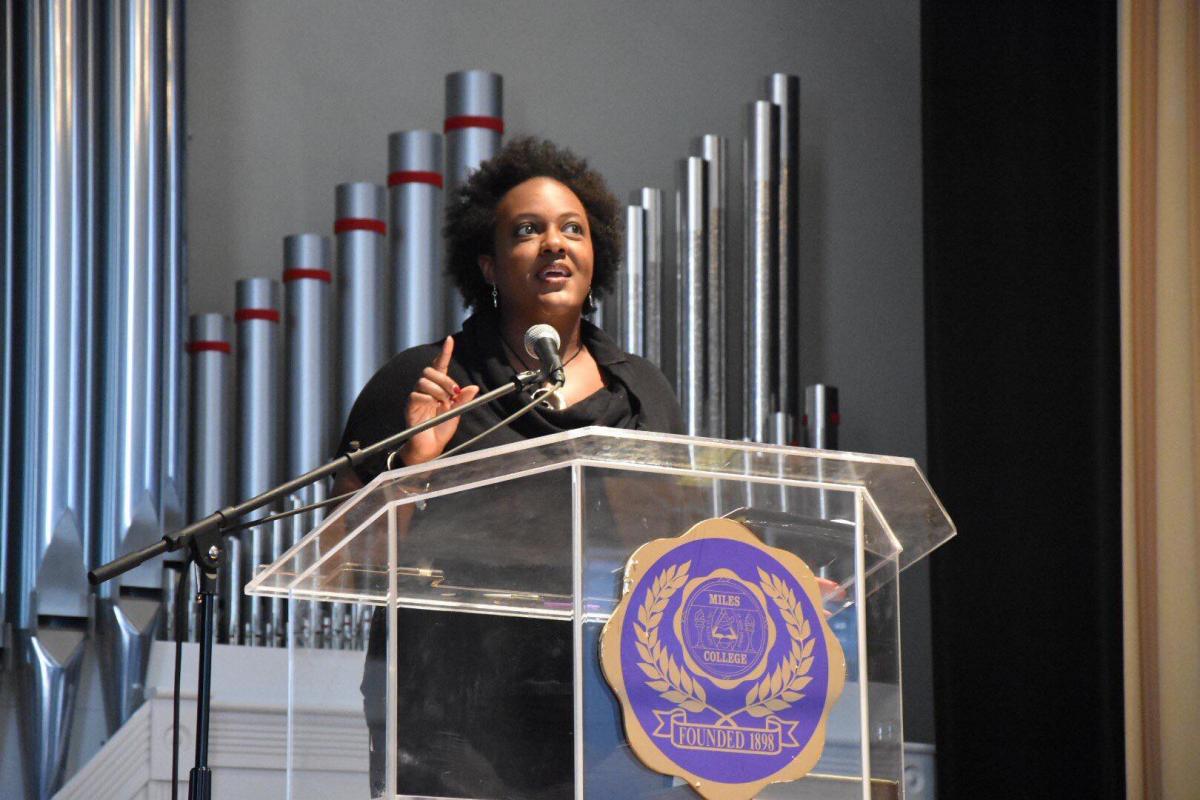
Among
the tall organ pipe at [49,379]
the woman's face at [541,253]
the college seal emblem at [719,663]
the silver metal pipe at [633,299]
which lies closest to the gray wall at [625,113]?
the silver metal pipe at [633,299]

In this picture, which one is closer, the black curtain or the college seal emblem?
the college seal emblem

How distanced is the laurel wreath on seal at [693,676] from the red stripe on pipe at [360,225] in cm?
255

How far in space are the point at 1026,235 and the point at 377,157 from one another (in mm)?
1671

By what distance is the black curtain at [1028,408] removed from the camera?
3.40 m

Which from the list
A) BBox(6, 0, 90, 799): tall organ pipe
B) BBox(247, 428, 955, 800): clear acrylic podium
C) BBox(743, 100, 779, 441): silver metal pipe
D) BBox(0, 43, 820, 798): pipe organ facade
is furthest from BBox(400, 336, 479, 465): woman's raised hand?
BBox(743, 100, 779, 441): silver metal pipe

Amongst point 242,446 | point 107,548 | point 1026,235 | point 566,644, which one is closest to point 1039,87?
point 1026,235

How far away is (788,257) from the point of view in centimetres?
422

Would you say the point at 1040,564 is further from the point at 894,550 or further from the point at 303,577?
the point at 303,577

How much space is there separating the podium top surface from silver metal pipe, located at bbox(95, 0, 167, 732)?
1866 mm

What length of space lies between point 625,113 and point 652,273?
559 mm

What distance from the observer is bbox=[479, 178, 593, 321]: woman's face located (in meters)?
2.61

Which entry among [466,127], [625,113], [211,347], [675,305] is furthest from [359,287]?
[625,113]

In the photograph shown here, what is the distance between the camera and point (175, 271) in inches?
150

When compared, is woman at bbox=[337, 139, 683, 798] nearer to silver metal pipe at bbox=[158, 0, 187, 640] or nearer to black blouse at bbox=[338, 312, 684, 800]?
black blouse at bbox=[338, 312, 684, 800]
